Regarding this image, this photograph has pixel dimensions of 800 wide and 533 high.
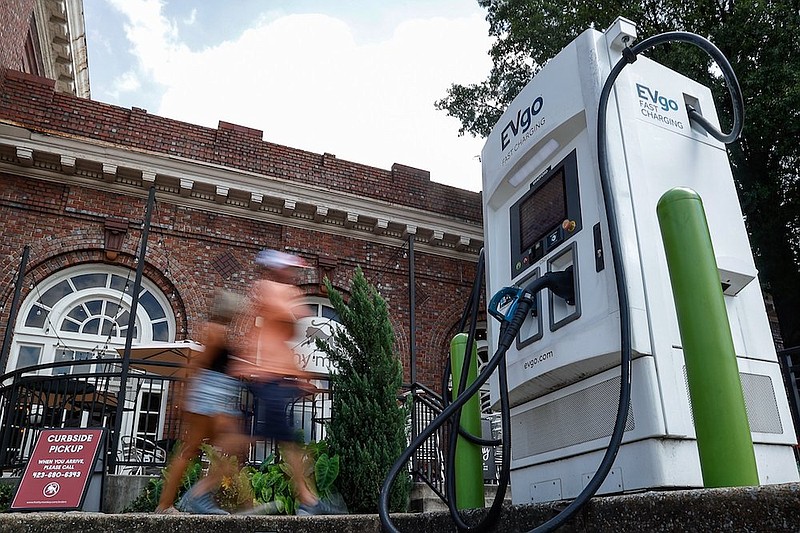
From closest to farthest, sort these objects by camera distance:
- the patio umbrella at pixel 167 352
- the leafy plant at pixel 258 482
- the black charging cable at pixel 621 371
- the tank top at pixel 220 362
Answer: the black charging cable at pixel 621 371, the leafy plant at pixel 258 482, the tank top at pixel 220 362, the patio umbrella at pixel 167 352

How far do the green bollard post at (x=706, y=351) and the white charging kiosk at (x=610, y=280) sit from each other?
0.41 metres

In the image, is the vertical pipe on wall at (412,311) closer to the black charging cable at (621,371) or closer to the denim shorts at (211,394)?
the denim shorts at (211,394)

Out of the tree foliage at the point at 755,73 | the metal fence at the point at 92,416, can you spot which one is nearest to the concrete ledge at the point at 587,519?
the metal fence at the point at 92,416

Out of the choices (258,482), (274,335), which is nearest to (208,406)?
(274,335)

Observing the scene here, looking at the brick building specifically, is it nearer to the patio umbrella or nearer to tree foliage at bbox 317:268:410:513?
the patio umbrella

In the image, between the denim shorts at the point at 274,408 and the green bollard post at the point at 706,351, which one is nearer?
the green bollard post at the point at 706,351

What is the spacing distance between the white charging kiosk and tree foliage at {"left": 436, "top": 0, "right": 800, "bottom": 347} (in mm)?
8293

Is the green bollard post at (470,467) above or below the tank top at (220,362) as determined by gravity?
below

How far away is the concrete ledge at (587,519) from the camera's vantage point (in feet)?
4.39

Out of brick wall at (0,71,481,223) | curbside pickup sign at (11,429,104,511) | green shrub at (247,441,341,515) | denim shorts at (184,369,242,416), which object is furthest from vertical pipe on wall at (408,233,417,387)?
denim shorts at (184,369,242,416)

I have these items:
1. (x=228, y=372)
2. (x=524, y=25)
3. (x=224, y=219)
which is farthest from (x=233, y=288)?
(x=524, y=25)

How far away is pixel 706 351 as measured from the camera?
5.74 feet

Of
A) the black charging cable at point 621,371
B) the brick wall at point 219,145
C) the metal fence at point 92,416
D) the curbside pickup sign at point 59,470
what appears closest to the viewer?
the black charging cable at point 621,371

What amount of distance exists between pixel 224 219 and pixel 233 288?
1.33 meters
